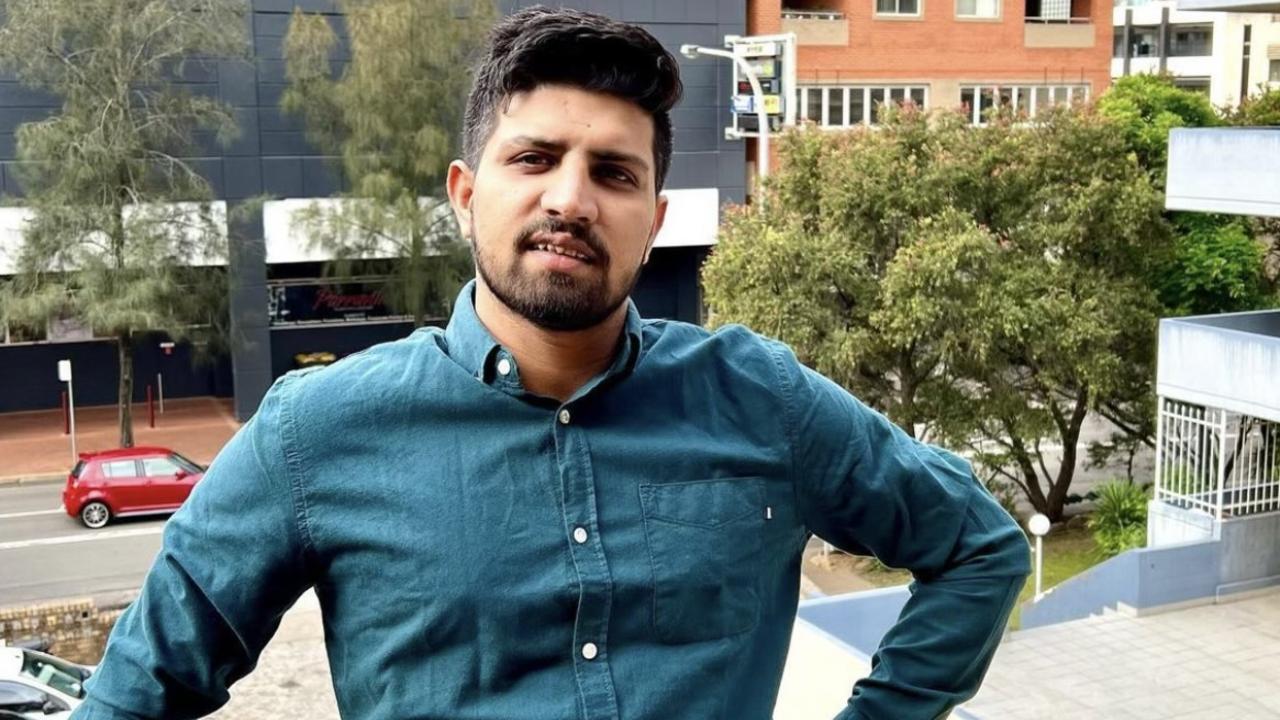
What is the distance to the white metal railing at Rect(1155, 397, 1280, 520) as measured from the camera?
1703 centimetres

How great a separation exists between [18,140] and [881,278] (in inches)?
585

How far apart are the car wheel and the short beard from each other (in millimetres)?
20224

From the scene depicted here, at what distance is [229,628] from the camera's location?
6.74 feet

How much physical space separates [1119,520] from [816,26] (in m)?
17.7

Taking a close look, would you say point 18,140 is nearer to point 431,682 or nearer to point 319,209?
point 319,209

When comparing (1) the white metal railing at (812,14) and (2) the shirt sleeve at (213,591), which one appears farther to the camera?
(1) the white metal railing at (812,14)

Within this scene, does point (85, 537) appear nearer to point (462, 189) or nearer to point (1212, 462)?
point (1212, 462)

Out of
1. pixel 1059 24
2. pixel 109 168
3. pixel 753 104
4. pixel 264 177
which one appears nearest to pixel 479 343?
pixel 109 168

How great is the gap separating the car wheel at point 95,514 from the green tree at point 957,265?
31.2ft

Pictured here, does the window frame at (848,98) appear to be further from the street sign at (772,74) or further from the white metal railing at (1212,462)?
the white metal railing at (1212,462)

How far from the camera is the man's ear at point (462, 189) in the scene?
231 cm

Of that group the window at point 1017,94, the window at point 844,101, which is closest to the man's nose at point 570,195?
the window at point 844,101

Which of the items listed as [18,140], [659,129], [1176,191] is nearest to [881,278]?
[1176,191]

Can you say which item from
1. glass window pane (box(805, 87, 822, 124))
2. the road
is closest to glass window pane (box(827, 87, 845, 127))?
glass window pane (box(805, 87, 822, 124))
